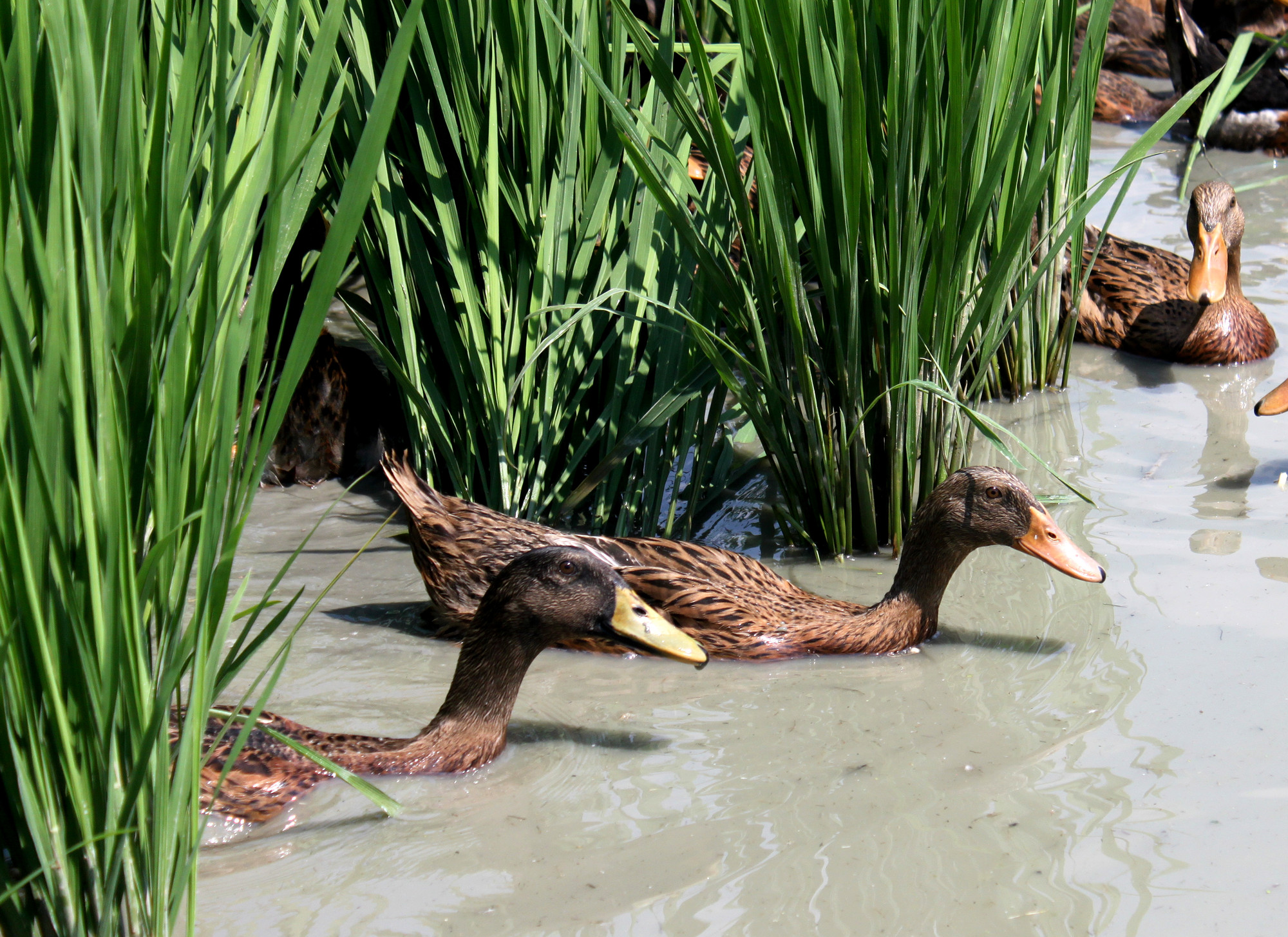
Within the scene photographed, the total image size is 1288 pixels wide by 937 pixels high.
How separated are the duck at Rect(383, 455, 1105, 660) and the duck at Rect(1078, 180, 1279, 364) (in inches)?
99.7

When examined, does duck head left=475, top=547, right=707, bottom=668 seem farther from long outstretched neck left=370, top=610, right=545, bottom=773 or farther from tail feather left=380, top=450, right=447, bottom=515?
tail feather left=380, top=450, right=447, bottom=515

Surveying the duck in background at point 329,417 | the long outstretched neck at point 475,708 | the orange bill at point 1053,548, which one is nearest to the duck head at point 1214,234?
the orange bill at point 1053,548

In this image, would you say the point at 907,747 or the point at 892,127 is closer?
the point at 907,747

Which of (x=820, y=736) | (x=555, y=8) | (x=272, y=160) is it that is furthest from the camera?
(x=555, y=8)

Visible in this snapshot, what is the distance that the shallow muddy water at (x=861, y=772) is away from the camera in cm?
257

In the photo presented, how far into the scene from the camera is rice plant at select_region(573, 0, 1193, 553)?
339 cm

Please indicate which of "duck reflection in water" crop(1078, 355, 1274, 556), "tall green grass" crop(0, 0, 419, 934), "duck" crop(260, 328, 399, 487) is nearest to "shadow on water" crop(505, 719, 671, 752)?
"tall green grass" crop(0, 0, 419, 934)

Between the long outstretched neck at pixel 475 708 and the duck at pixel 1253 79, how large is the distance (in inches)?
286

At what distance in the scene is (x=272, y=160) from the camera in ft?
5.75

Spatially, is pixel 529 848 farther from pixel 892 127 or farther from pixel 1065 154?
pixel 1065 154

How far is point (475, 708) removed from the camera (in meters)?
3.10

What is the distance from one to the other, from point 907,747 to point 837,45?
1.80 m

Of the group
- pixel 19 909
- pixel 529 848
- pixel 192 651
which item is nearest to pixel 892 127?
pixel 529 848

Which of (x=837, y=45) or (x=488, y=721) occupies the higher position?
(x=837, y=45)
